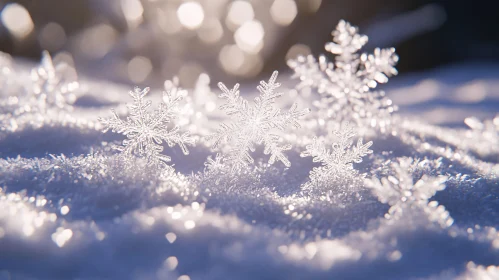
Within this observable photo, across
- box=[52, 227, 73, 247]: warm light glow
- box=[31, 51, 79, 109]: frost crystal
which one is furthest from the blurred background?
box=[52, 227, 73, 247]: warm light glow

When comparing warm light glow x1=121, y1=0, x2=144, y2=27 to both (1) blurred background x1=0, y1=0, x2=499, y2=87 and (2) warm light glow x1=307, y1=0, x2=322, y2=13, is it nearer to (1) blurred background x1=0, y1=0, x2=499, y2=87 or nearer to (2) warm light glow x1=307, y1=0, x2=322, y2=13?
(1) blurred background x1=0, y1=0, x2=499, y2=87

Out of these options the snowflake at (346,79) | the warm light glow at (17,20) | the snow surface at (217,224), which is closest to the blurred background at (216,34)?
the warm light glow at (17,20)

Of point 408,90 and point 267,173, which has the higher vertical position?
point 408,90

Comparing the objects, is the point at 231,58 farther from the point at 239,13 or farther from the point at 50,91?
the point at 50,91

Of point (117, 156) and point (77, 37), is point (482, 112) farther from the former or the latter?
point (77, 37)

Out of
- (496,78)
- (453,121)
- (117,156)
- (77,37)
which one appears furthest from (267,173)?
(77,37)

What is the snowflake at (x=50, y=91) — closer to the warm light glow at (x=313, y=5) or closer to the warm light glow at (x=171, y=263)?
the warm light glow at (x=171, y=263)
